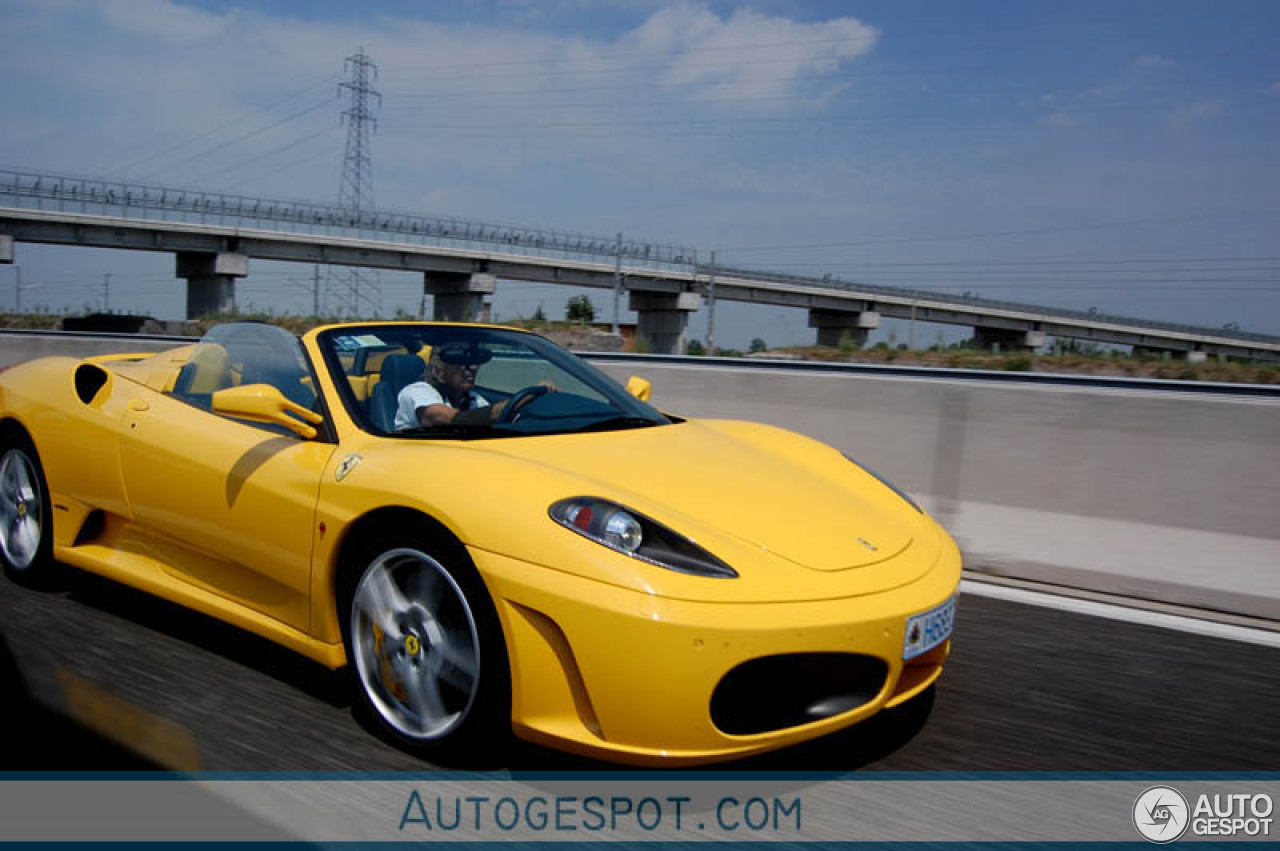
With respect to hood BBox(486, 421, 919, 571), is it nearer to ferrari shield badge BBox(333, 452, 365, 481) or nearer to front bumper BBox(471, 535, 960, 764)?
front bumper BBox(471, 535, 960, 764)

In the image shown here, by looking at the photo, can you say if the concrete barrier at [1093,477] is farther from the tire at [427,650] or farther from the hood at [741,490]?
the tire at [427,650]

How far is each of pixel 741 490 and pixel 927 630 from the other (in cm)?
71

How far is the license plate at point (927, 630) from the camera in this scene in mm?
2941

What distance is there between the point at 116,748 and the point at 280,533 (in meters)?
0.78

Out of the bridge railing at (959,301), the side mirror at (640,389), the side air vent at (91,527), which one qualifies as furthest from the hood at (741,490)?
the bridge railing at (959,301)

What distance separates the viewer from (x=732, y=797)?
2.84 meters

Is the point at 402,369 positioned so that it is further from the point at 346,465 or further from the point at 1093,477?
the point at 1093,477

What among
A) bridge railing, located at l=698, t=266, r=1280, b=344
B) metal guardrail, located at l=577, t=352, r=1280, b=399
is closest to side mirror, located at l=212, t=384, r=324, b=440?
metal guardrail, located at l=577, t=352, r=1280, b=399

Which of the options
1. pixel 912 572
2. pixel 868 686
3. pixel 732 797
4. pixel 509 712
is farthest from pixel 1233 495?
pixel 509 712

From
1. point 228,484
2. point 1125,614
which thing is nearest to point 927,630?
point 1125,614

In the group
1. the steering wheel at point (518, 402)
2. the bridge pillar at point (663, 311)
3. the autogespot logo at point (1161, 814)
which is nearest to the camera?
the autogespot logo at point (1161, 814)

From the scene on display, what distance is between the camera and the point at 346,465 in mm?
3359

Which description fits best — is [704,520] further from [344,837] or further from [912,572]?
[344,837]

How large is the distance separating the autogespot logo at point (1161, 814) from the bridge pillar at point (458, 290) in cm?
5714
